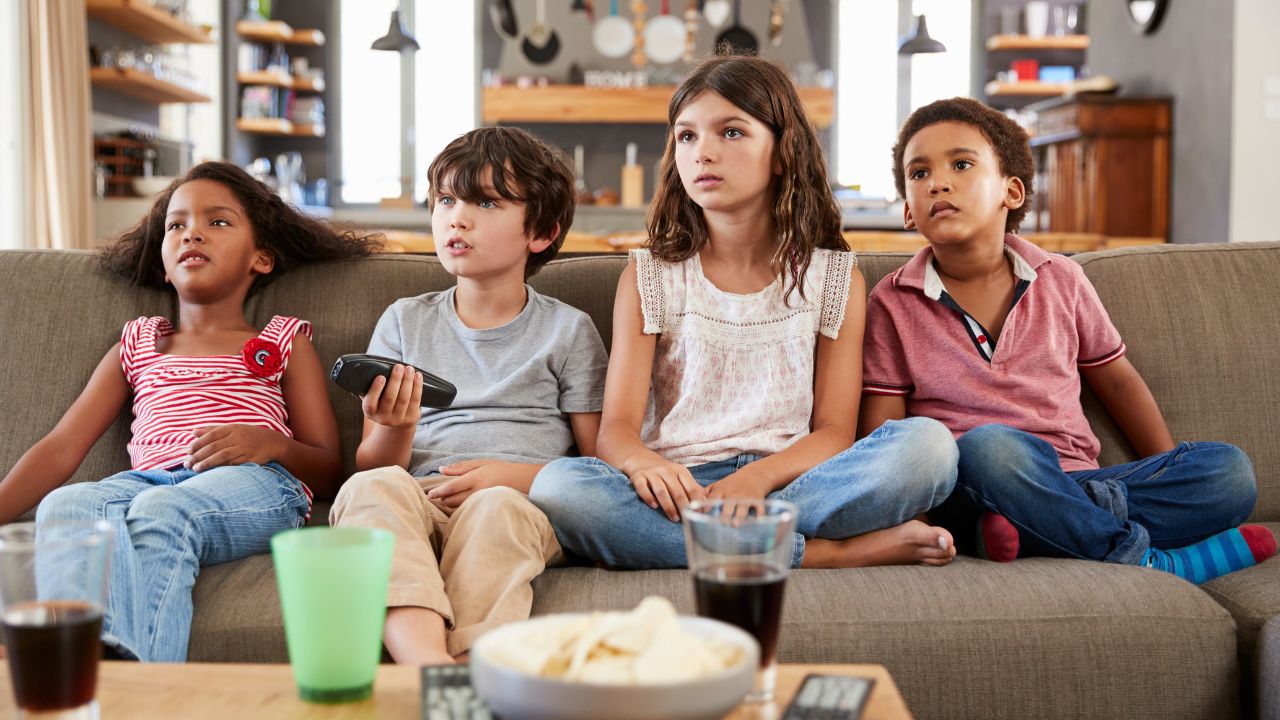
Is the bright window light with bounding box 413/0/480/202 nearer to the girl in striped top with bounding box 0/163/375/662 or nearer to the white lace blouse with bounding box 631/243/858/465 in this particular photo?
the girl in striped top with bounding box 0/163/375/662

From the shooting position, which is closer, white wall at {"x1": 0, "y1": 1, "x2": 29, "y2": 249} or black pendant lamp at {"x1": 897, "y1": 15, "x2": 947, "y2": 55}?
white wall at {"x1": 0, "y1": 1, "x2": 29, "y2": 249}

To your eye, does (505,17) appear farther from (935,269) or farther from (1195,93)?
(935,269)

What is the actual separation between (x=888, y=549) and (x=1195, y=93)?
209 inches

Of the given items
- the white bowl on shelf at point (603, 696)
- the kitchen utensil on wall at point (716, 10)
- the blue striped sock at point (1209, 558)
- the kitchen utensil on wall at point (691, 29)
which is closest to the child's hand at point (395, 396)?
the white bowl on shelf at point (603, 696)

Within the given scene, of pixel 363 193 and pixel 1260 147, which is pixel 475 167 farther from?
pixel 363 193

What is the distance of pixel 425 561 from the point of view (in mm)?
1263

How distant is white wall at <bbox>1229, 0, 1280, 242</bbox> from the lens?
538 cm

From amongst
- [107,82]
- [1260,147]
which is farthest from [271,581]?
[1260,147]

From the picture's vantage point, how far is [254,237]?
1875mm

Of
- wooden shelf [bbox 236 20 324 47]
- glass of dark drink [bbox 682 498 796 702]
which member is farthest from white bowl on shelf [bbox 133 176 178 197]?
glass of dark drink [bbox 682 498 796 702]

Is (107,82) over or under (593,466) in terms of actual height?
over

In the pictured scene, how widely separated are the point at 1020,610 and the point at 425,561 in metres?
0.66

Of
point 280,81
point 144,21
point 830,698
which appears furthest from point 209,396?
point 280,81

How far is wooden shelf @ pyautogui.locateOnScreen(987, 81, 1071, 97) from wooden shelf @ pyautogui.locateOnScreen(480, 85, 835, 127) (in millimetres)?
1275
